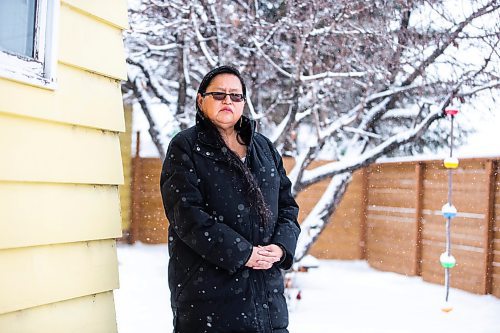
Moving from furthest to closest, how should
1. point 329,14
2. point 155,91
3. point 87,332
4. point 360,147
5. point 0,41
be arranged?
point 360,147 → point 155,91 → point 329,14 → point 87,332 → point 0,41

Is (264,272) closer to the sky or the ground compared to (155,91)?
closer to the ground

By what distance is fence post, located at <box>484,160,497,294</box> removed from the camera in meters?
5.98

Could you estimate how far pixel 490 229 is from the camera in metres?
6.00

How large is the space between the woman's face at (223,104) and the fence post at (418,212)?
566cm

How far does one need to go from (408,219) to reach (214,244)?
6.15 metres

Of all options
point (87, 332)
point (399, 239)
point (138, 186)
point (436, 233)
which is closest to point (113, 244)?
point (87, 332)

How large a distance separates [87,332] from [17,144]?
671 millimetres

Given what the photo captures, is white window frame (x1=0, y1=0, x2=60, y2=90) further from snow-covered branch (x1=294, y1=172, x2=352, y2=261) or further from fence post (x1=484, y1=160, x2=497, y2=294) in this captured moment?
fence post (x1=484, y1=160, x2=497, y2=294)

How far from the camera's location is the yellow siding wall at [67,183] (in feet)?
5.60

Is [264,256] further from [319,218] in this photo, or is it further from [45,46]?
[319,218]

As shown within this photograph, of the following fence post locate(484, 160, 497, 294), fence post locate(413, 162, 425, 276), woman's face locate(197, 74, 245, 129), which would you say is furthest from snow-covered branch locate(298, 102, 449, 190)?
woman's face locate(197, 74, 245, 129)

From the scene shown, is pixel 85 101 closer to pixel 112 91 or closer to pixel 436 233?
pixel 112 91

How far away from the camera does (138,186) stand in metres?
9.56

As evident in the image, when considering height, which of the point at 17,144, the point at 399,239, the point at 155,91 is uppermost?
the point at 155,91
